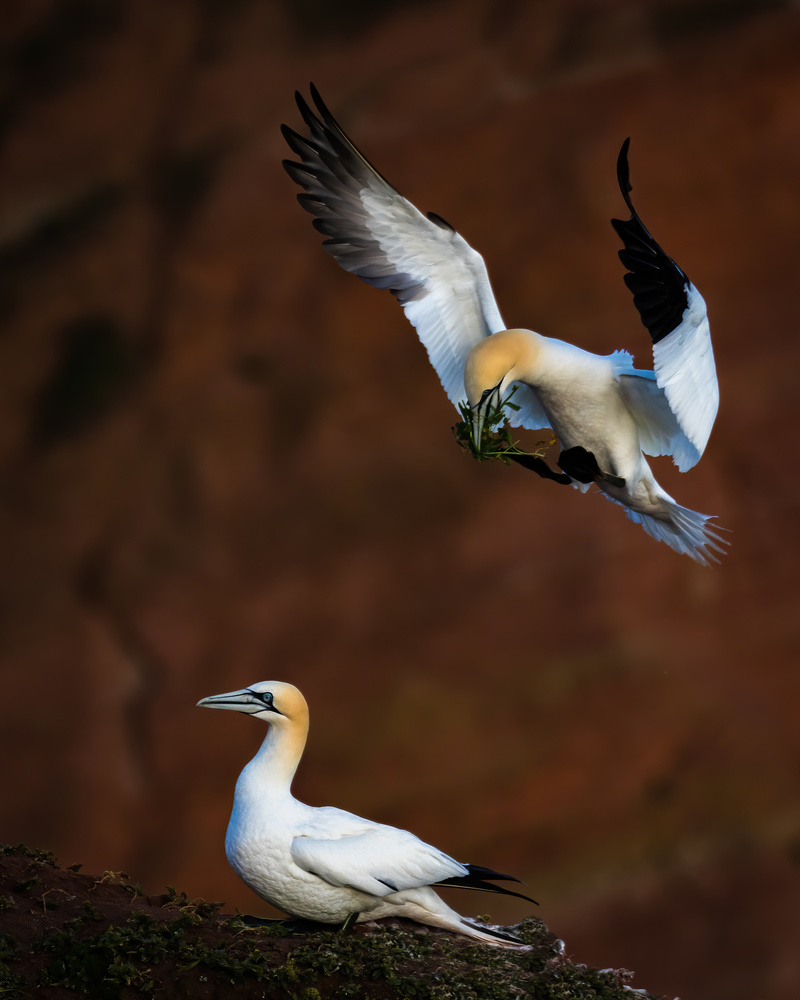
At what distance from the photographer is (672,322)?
3625 mm

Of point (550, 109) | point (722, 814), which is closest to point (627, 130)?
point (550, 109)

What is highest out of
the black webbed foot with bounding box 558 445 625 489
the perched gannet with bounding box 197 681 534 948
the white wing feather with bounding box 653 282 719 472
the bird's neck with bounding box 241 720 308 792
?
the white wing feather with bounding box 653 282 719 472

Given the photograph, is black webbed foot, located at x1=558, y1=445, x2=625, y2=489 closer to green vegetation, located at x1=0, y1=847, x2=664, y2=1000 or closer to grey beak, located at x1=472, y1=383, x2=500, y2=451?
grey beak, located at x1=472, y1=383, x2=500, y2=451

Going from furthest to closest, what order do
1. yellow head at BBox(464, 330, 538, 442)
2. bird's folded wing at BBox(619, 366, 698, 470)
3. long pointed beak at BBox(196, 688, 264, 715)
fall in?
long pointed beak at BBox(196, 688, 264, 715), bird's folded wing at BBox(619, 366, 698, 470), yellow head at BBox(464, 330, 538, 442)

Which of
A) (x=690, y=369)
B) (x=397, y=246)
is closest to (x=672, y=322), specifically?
(x=690, y=369)

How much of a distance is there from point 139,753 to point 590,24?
5.41 meters

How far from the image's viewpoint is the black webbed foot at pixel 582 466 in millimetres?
4008

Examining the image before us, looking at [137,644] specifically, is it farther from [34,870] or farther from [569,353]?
[569,353]

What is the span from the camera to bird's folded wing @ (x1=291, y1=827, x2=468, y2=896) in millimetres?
4035

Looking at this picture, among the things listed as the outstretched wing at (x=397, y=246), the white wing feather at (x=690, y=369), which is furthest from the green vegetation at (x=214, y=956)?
the outstretched wing at (x=397, y=246)

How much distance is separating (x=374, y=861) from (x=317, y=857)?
8.0 inches

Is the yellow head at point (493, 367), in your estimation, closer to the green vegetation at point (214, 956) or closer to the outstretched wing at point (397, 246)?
the outstretched wing at point (397, 246)

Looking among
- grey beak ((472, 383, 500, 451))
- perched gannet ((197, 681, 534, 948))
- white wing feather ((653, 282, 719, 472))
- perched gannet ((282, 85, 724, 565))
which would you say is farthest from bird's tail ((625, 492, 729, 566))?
perched gannet ((197, 681, 534, 948))

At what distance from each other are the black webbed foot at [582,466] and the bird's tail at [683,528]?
0.25 meters
